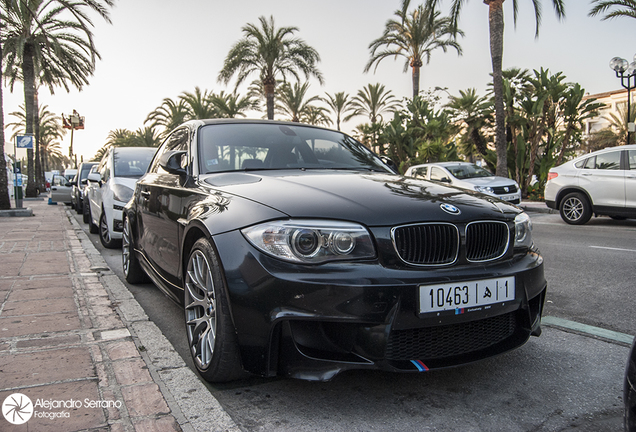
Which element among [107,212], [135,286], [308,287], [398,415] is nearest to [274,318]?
[308,287]

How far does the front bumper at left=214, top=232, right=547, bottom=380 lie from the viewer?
2.11 metres

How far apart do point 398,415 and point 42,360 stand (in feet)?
6.44

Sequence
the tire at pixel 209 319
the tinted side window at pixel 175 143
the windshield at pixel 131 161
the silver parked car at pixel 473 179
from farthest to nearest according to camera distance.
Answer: the silver parked car at pixel 473 179 → the windshield at pixel 131 161 → the tinted side window at pixel 175 143 → the tire at pixel 209 319

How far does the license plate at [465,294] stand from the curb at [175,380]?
0.97 metres

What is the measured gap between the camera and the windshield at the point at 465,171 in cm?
1438

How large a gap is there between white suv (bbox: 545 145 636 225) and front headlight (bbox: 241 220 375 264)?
32.0ft

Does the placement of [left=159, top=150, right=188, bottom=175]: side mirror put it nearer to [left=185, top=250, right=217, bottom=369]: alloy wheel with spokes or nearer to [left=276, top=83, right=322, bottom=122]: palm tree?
[left=185, top=250, right=217, bottom=369]: alloy wheel with spokes

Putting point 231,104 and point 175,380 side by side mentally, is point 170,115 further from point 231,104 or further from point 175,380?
point 175,380

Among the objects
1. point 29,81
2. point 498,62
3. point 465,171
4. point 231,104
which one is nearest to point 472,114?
point 498,62

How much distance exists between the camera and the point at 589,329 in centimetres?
344

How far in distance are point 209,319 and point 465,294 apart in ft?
4.23

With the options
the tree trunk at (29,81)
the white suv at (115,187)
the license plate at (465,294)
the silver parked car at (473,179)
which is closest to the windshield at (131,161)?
the white suv at (115,187)

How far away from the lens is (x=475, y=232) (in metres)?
2.45

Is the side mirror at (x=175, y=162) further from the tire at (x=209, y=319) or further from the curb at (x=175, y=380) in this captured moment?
the curb at (x=175, y=380)
